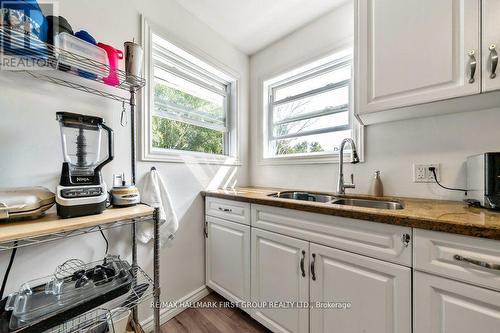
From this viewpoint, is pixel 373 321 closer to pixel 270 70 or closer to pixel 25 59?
pixel 25 59

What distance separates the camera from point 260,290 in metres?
1.36

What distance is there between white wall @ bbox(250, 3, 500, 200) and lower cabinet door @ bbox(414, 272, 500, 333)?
2.38ft

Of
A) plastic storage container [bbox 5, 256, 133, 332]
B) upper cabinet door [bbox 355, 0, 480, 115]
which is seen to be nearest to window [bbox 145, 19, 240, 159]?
plastic storage container [bbox 5, 256, 133, 332]

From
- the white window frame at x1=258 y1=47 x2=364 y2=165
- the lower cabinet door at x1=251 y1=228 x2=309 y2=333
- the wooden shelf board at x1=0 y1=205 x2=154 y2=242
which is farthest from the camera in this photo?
the white window frame at x1=258 y1=47 x2=364 y2=165

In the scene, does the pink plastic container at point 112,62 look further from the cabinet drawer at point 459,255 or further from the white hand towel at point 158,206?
the cabinet drawer at point 459,255

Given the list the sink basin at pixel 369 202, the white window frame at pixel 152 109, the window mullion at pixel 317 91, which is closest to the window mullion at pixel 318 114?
the window mullion at pixel 317 91

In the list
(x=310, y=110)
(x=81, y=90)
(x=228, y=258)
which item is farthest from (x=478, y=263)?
(x=81, y=90)

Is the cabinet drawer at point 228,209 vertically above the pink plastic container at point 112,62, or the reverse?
the pink plastic container at point 112,62

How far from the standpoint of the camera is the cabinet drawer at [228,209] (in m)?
1.44

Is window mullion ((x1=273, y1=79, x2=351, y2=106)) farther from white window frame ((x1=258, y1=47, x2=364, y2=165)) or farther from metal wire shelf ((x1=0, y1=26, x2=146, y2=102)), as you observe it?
metal wire shelf ((x1=0, y1=26, x2=146, y2=102))

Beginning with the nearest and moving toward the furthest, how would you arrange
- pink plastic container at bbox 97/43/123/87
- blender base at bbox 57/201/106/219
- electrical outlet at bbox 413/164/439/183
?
blender base at bbox 57/201/106/219 → pink plastic container at bbox 97/43/123/87 → electrical outlet at bbox 413/164/439/183

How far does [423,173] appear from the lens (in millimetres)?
1288

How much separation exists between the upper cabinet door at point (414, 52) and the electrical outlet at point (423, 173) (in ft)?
1.62

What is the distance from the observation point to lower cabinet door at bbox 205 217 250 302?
4.72 feet
